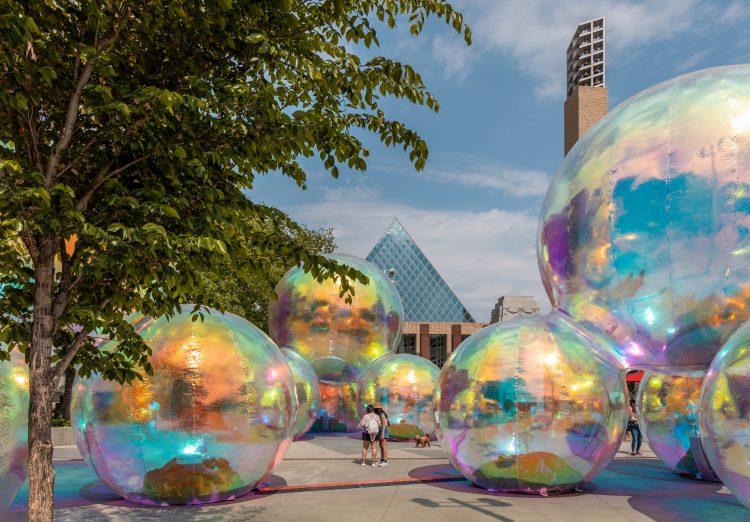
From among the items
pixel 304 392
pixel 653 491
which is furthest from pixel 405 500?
pixel 304 392

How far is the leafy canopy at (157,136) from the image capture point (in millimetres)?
4980

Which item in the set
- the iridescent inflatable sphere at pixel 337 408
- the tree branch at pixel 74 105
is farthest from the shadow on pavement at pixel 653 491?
the iridescent inflatable sphere at pixel 337 408

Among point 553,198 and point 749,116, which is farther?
point 553,198

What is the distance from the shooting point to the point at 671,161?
8.51 metres

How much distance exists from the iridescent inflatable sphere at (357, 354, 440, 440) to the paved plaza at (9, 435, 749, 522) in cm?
417

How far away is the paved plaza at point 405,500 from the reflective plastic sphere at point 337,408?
248 inches

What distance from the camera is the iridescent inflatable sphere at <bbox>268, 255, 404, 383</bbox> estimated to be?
18312 millimetres

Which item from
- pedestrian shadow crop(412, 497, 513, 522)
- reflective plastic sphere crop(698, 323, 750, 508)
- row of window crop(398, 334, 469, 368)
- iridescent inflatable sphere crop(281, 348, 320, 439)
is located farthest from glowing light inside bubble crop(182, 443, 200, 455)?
row of window crop(398, 334, 469, 368)

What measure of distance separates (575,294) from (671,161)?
2156mm

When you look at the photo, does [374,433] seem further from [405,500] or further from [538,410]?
[538,410]

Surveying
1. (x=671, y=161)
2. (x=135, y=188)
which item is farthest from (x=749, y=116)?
(x=135, y=188)

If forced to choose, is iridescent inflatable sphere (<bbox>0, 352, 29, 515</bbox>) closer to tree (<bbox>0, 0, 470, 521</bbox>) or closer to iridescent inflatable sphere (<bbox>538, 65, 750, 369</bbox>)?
tree (<bbox>0, 0, 470, 521</bbox>)

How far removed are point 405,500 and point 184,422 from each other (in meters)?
3.34

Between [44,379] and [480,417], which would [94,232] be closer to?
[44,379]
